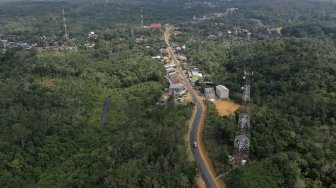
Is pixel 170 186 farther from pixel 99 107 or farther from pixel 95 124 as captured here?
pixel 99 107

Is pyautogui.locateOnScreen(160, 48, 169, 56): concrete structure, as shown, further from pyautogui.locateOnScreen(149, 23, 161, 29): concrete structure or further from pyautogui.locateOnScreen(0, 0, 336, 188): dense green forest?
pyautogui.locateOnScreen(149, 23, 161, 29): concrete structure

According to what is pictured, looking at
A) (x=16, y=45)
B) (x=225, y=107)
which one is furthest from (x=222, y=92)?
(x=16, y=45)

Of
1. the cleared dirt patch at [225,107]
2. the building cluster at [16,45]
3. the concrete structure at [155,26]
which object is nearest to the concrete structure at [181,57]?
the cleared dirt patch at [225,107]

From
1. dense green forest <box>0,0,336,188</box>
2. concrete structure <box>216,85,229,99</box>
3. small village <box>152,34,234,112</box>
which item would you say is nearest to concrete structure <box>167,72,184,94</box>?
small village <box>152,34,234,112</box>

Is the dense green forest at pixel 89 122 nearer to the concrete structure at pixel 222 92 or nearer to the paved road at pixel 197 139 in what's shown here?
the paved road at pixel 197 139

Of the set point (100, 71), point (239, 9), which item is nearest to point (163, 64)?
point (100, 71)

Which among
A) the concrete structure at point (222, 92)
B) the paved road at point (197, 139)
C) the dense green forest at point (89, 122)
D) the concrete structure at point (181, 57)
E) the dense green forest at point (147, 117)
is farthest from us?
the concrete structure at point (181, 57)
